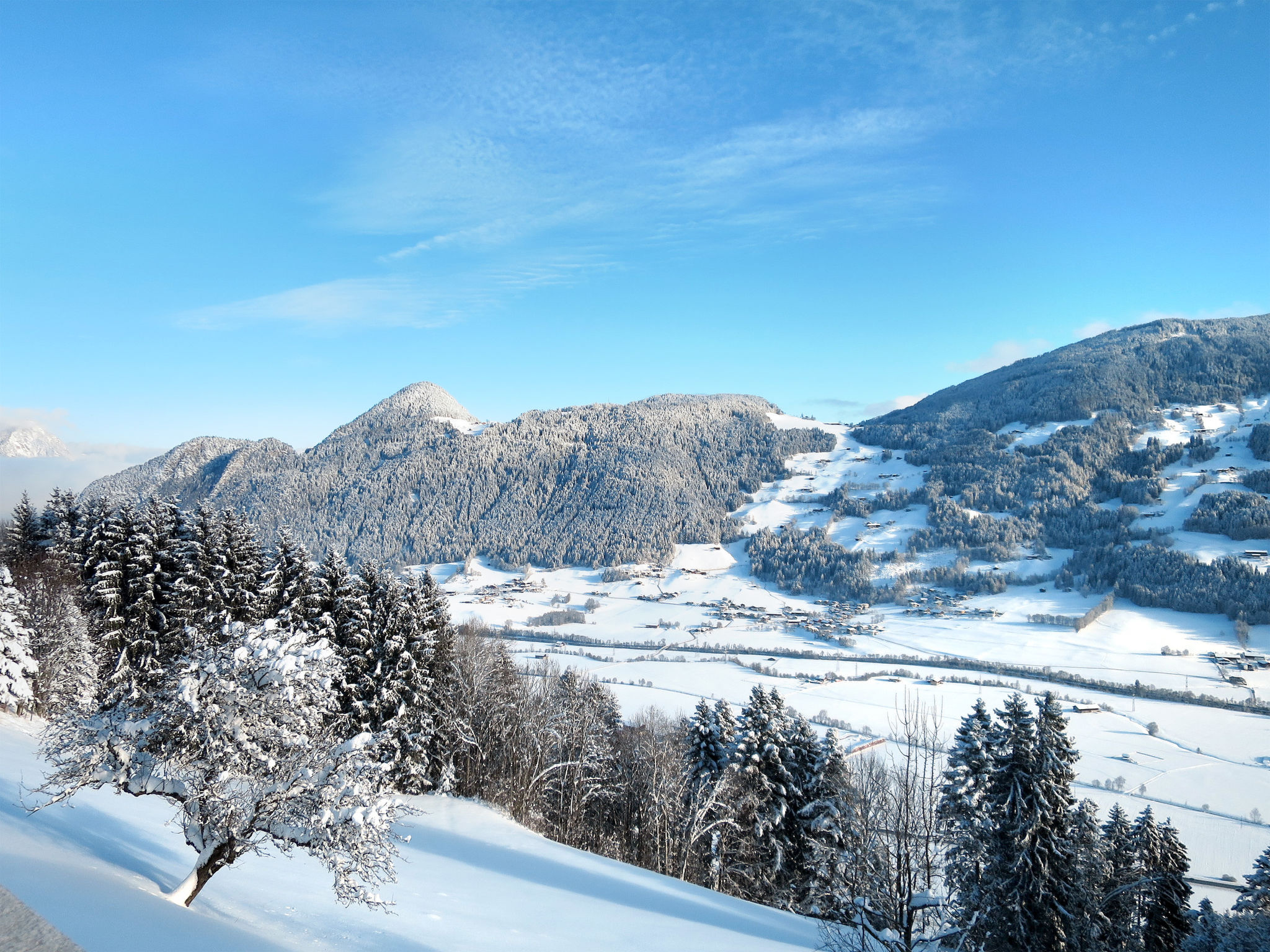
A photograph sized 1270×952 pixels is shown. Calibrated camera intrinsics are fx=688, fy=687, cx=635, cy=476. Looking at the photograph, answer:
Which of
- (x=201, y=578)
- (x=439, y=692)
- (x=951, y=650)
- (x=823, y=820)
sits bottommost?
(x=951, y=650)

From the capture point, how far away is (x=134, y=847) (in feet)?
40.4

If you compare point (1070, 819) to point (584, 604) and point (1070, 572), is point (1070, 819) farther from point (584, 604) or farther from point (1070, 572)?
point (1070, 572)

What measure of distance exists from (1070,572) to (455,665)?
134778mm

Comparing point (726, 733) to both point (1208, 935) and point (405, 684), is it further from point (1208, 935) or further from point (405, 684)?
point (1208, 935)

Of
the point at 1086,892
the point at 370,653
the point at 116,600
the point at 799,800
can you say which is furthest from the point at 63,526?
the point at 1086,892

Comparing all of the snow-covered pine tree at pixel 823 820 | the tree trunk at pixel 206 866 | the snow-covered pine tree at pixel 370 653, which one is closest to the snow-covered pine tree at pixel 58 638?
the snow-covered pine tree at pixel 370 653

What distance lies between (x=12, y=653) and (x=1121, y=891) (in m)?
36.5

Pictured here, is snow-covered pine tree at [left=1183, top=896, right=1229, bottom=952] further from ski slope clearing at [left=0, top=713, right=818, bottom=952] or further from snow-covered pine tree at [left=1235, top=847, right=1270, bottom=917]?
ski slope clearing at [left=0, top=713, right=818, bottom=952]

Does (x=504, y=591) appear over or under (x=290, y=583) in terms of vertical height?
under

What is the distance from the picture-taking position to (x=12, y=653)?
22.9m

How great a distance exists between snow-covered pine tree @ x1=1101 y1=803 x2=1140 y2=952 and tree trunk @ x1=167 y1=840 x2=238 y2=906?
898 inches

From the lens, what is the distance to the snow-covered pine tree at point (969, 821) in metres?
18.5

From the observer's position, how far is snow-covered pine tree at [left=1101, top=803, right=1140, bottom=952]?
A: 20984 mm

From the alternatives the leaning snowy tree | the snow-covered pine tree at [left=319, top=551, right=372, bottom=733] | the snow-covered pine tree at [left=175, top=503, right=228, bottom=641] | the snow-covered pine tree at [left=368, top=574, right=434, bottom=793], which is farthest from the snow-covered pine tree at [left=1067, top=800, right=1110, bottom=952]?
the snow-covered pine tree at [left=175, top=503, right=228, bottom=641]
